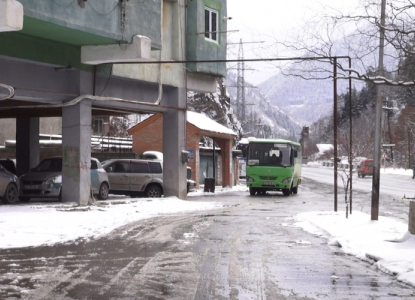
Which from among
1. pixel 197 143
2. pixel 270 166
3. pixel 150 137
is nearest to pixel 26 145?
pixel 197 143

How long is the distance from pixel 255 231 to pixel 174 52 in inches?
504

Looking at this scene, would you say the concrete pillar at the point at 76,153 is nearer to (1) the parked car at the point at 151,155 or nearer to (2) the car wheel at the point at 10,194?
(2) the car wheel at the point at 10,194

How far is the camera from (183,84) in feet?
91.8

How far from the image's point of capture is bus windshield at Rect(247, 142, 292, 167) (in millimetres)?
37406

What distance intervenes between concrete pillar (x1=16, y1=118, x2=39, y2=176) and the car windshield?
743 cm

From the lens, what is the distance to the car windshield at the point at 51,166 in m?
25.5

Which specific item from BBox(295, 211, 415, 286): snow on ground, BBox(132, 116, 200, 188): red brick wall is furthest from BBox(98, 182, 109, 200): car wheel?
BBox(132, 116, 200, 188): red brick wall

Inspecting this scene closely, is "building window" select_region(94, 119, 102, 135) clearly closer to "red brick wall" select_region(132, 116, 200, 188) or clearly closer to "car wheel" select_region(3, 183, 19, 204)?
"red brick wall" select_region(132, 116, 200, 188)

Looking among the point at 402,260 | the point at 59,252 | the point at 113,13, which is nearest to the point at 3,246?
the point at 59,252

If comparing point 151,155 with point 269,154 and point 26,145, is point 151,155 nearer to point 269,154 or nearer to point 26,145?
point 269,154

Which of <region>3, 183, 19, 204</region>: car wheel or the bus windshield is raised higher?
the bus windshield

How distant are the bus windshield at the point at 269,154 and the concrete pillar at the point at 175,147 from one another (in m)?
9.91

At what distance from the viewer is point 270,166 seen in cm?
3725

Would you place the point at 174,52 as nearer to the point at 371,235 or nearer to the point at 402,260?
the point at 371,235
